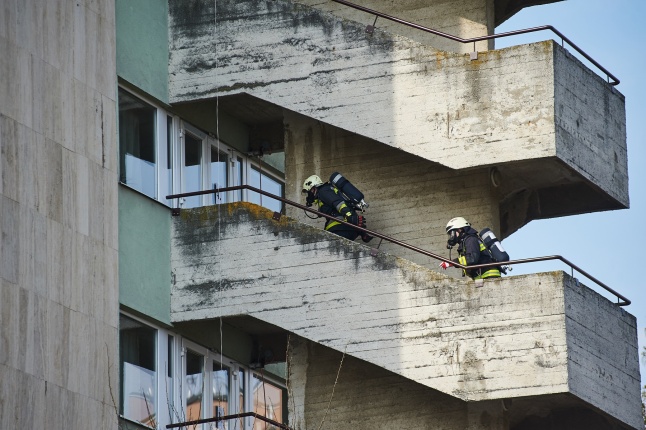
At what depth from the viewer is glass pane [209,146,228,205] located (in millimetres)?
34819

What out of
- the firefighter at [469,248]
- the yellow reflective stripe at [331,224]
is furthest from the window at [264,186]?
the firefighter at [469,248]

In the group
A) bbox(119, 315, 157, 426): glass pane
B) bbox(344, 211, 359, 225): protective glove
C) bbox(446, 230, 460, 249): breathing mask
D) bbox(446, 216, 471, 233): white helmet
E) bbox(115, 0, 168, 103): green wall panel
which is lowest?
bbox(119, 315, 157, 426): glass pane

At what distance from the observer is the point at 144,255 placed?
31.5 metres

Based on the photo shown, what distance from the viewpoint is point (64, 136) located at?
29.4 m

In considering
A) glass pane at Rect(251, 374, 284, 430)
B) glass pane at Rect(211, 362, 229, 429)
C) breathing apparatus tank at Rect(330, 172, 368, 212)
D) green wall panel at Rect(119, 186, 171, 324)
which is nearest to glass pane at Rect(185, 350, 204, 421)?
glass pane at Rect(211, 362, 229, 429)

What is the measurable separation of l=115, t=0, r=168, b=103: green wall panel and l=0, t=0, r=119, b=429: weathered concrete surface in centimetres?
74

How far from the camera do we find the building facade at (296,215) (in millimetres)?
28891

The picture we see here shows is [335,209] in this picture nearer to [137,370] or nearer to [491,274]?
[491,274]

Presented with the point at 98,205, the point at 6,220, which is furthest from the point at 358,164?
the point at 6,220

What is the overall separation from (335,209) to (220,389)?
13.1ft

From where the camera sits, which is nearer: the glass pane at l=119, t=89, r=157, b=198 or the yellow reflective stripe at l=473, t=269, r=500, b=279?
the yellow reflective stripe at l=473, t=269, r=500, b=279

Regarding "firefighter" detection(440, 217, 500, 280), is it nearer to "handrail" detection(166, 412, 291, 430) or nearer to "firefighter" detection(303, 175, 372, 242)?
"firefighter" detection(303, 175, 372, 242)

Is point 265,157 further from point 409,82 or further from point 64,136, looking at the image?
point 64,136

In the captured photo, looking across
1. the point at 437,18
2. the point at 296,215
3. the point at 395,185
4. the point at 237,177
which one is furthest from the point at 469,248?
the point at 237,177
